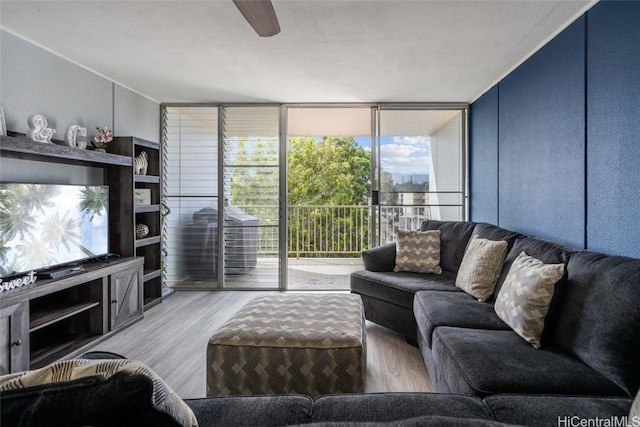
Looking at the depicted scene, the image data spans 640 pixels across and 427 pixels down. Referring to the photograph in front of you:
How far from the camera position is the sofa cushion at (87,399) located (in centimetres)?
54

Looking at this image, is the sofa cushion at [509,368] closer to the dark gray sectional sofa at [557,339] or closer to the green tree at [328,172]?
the dark gray sectional sofa at [557,339]

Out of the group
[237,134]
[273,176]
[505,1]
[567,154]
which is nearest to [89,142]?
[237,134]

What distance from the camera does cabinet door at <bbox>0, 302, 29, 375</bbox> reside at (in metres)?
1.92

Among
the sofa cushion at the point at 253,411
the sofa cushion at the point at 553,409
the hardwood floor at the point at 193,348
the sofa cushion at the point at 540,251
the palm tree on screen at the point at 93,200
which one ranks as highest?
the palm tree on screen at the point at 93,200

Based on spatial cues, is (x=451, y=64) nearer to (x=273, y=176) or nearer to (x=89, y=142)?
(x=273, y=176)

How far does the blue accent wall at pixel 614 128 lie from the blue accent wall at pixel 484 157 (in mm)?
1393

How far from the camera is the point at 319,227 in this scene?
597 centimetres

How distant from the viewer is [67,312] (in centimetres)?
242

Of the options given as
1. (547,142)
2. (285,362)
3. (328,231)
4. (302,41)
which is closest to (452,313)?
(285,362)

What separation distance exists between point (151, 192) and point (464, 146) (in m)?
3.96

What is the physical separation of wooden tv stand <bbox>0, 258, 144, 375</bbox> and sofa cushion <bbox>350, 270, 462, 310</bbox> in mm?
2156

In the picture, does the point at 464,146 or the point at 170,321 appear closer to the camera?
the point at 170,321

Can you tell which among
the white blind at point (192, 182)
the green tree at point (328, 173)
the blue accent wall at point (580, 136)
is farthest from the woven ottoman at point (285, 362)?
the green tree at point (328, 173)

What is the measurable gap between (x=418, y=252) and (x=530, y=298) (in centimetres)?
159
